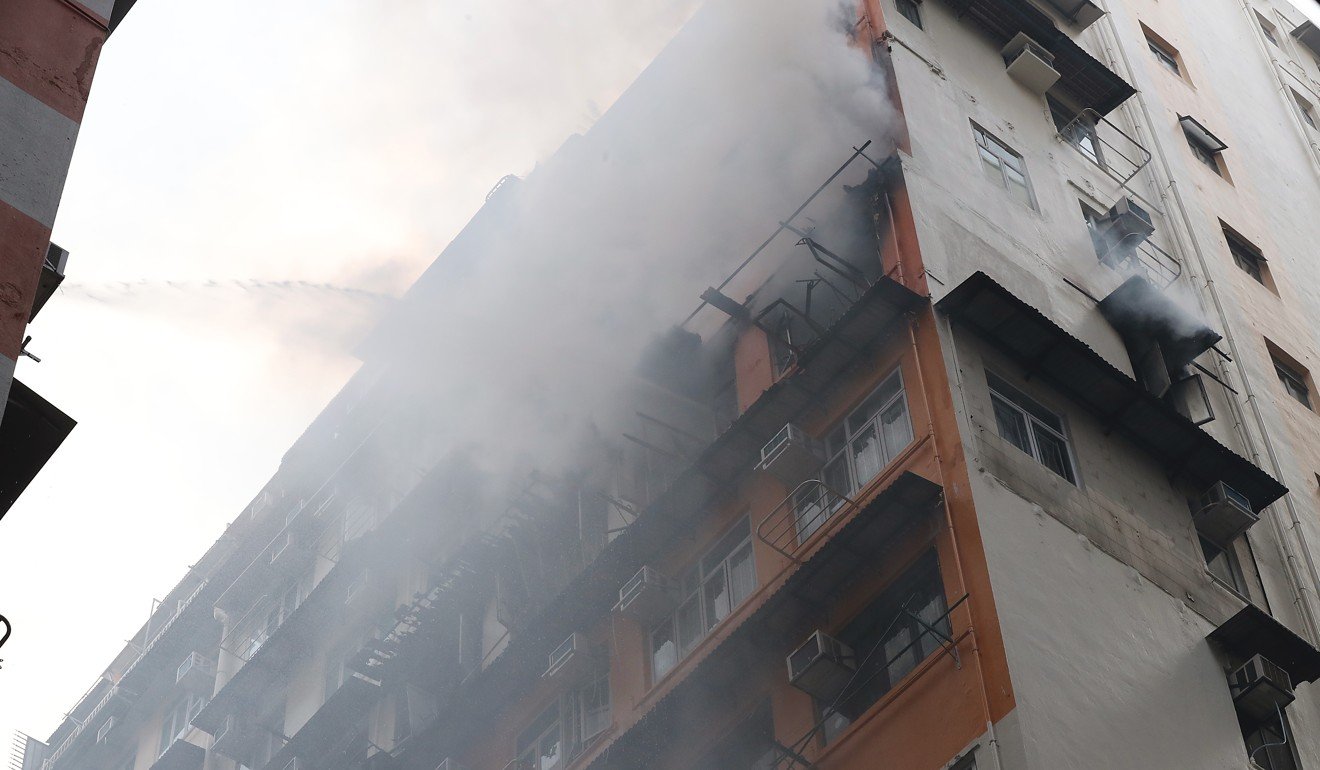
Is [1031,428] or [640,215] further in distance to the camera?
[640,215]

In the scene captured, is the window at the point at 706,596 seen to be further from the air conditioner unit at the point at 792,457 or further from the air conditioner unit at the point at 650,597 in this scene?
the air conditioner unit at the point at 792,457

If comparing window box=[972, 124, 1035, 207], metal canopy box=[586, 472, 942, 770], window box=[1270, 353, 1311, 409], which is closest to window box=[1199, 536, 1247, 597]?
metal canopy box=[586, 472, 942, 770]

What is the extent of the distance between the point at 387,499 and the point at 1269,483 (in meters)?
20.5

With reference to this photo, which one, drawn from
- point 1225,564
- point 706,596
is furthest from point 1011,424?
point 706,596

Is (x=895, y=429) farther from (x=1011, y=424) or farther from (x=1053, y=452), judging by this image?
(x=1053, y=452)

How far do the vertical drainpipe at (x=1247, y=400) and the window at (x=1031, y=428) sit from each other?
4.54 meters

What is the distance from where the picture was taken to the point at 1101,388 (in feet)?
75.7

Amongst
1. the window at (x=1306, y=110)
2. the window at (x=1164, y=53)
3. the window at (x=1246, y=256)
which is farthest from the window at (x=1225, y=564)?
the window at (x=1306, y=110)

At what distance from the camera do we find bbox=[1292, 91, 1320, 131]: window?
40531 mm

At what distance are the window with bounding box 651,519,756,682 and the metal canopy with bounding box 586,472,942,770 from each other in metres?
0.87

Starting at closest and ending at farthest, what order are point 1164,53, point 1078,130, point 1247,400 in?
point 1247,400
point 1078,130
point 1164,53

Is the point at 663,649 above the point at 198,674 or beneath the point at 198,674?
beneath

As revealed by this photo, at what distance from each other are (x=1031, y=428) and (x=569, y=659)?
8.00 metres

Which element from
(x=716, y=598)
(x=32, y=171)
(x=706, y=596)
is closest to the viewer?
(x=32, y=171)
